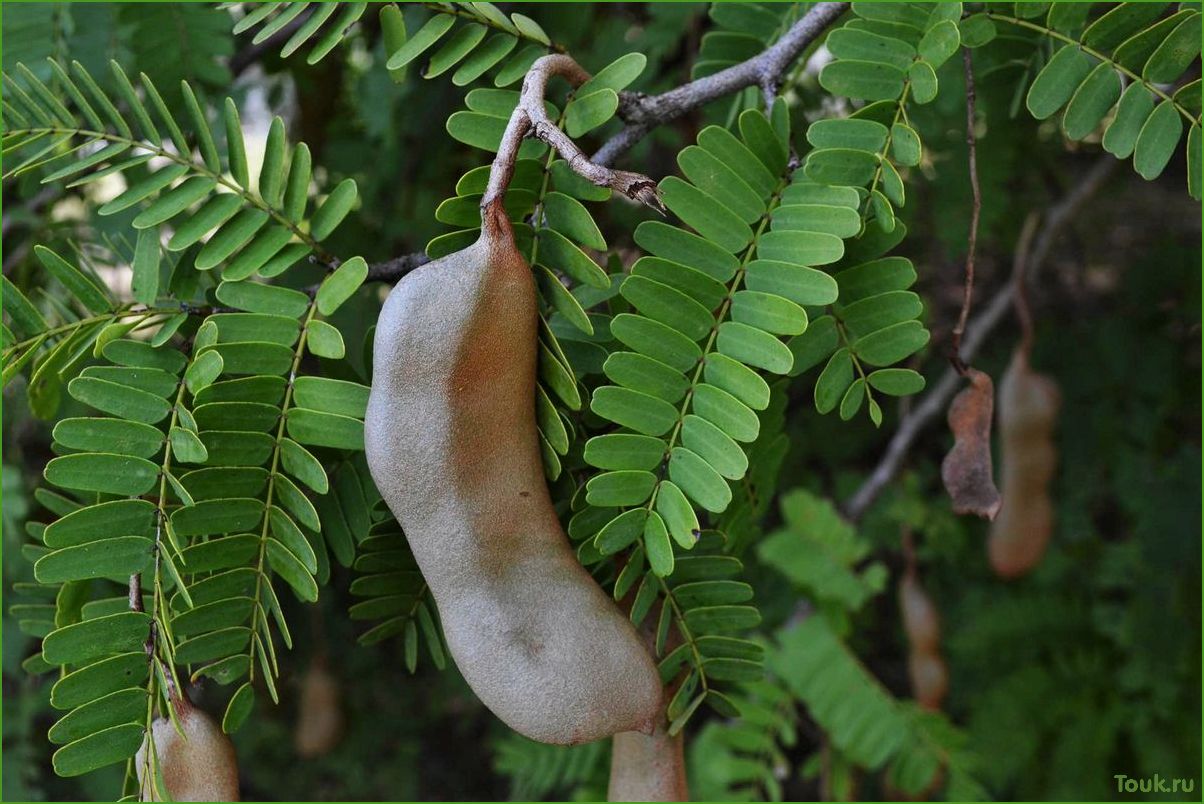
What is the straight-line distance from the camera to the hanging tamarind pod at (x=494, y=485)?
0.53 meters

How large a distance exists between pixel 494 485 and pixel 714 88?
0.32 m

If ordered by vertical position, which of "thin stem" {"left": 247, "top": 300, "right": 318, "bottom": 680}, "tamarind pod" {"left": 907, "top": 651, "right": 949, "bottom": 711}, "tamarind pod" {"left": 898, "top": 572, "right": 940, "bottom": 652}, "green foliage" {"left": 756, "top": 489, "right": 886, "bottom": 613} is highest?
"thin stem" {"left": 247, "top": 300, "right": 318, "bottom": 680}

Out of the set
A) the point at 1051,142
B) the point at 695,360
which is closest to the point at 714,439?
the point at 695,360

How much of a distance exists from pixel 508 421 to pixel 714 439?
0.12m

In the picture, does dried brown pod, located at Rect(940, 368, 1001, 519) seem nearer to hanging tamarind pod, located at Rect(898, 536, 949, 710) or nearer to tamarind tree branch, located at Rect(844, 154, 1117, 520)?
tamarind tree branch, located at Rect(844, 154, 1117, 520)

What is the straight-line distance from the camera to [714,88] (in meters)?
0.70

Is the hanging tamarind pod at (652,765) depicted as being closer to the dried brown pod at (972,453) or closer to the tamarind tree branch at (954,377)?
the dried brown pod at (972,453)

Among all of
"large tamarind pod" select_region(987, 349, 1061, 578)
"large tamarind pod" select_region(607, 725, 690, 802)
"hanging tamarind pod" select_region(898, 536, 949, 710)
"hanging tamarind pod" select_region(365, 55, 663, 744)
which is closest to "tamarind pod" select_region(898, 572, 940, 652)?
"hanging tamarind pod" select_region(898, 536, 949, 710)

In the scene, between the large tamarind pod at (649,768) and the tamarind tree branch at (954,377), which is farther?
the tamarind tree branch at (954,377)

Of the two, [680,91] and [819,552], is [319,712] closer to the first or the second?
[819,552]

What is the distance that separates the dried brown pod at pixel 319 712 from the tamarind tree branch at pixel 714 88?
1473 millimetres

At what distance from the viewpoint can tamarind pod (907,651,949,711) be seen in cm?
158

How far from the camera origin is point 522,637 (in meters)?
0.55

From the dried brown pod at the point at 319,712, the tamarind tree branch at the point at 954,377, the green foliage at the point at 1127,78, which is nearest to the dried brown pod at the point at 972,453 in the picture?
the green foliage at the point at 1127,78
